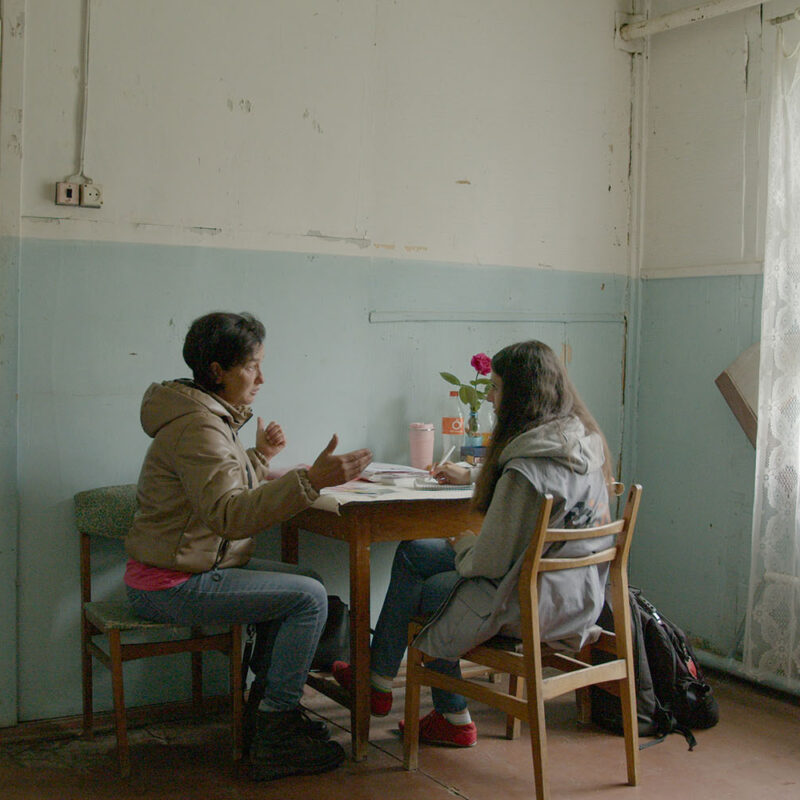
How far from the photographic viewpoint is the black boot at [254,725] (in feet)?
8.77

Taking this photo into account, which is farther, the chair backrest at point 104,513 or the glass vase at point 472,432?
Result: the glass vase at point 472,432

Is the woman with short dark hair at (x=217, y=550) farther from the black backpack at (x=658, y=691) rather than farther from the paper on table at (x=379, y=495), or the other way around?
the black backpack at (x=658, y=691)

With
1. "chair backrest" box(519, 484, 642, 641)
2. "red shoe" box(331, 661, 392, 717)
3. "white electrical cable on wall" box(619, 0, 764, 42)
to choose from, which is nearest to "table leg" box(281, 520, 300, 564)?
"red shoe" box(331, 661, 392, 717)

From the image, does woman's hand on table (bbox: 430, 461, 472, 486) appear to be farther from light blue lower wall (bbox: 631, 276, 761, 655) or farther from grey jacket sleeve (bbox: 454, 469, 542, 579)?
light blue lower wall (bbox: 631, 276, 761, 655)

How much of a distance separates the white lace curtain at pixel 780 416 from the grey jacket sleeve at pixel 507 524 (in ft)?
4.08

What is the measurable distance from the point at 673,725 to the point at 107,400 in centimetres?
199

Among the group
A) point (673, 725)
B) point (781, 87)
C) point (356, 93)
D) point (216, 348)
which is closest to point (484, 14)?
point (356, 93)

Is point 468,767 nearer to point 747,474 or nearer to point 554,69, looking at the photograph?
point 747,474

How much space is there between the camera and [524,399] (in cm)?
255

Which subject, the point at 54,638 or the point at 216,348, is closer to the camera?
the point at 216,348

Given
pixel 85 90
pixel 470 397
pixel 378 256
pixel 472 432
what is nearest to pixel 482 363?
pixel 470 397

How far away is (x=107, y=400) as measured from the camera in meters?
2.99

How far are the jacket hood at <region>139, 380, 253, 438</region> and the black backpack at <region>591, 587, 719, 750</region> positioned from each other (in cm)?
136

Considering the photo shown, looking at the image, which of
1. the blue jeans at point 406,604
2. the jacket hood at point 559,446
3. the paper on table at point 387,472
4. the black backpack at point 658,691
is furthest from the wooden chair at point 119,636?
the black backpack at point 658,691
